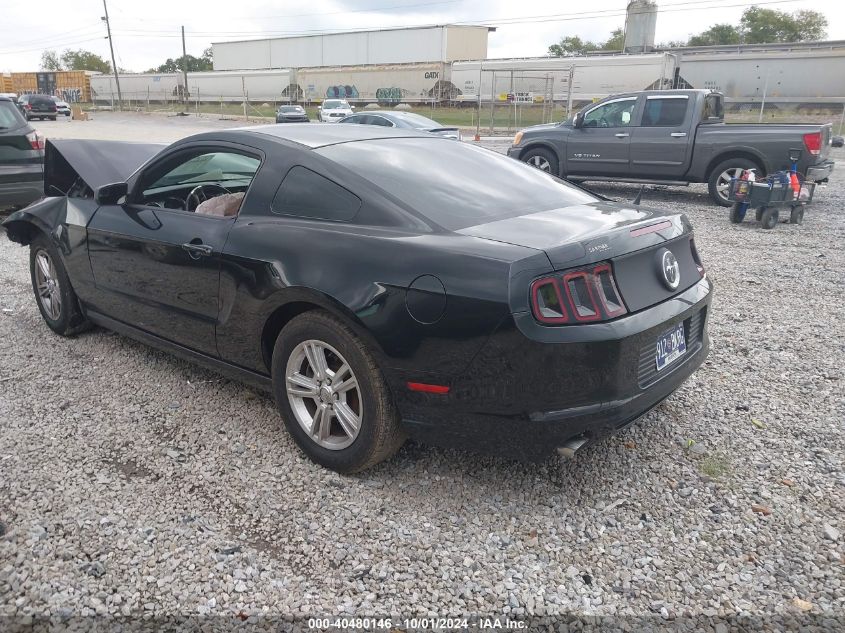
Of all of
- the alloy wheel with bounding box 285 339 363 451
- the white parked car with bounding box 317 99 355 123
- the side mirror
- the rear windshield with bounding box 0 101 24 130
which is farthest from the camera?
the white parked car with bounding box 317 99 355 123

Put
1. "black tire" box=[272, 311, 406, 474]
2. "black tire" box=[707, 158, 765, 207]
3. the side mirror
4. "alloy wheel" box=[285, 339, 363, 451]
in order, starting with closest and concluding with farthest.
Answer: "black tire" box=[272, 311, 406, 474]
"alloy wheel" box=[285, 339, 363, 451]
the side mirror
"black tire" box=[707, 158, 765, 207]

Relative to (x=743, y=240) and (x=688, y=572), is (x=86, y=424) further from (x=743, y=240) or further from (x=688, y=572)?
(x=743, y=240)

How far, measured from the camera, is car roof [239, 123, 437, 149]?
3.45 m

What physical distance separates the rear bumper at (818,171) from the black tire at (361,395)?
9.73 m

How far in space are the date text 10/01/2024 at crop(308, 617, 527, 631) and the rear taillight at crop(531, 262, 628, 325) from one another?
1.05 meters

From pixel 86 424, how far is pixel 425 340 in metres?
2.09

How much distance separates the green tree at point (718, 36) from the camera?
71.4 m

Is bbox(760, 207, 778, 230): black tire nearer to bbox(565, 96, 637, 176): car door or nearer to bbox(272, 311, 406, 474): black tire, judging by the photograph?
bbox(565, 96, 637, 176): car door

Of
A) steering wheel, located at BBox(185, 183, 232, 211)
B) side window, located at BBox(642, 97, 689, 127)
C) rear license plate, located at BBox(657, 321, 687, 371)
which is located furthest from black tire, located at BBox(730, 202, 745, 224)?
steering wheel, located at BBox(185, 183, 232, 211)

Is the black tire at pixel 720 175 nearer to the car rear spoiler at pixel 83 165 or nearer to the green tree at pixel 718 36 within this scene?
the car rear spoiler at pixel 83 165

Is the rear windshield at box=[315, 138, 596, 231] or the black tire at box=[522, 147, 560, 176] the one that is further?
the black tire at box=[522, 147, 560, 176]

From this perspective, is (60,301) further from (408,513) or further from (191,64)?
(191,64)

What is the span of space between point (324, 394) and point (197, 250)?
1.07m

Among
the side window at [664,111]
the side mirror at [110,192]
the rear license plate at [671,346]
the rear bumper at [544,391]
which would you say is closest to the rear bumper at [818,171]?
the side window at [664,111]
